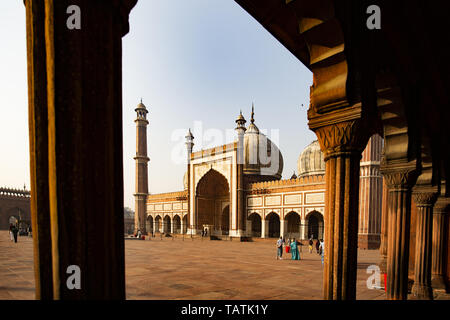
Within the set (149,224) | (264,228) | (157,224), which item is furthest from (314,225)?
(149,224)

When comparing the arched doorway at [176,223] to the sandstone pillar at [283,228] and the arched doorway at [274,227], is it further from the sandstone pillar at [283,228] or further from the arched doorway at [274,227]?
the sandstone pillar at [283,228]

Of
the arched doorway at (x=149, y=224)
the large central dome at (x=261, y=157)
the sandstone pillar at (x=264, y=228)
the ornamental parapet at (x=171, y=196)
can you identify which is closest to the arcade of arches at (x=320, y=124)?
the sandstone pillar at (x=264, y=228)

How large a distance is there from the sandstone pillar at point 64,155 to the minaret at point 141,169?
3460 centimetres

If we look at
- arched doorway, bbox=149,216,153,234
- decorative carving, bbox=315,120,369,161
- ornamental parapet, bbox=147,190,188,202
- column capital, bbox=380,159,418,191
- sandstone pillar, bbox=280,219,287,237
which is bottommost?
arched doorway, bbox=149,216,153,234

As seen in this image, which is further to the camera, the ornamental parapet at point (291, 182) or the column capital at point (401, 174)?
the ornamental parapet at point (291, 182)

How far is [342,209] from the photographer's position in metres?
2.72

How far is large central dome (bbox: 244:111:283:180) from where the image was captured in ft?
102

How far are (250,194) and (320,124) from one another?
22.5 meters

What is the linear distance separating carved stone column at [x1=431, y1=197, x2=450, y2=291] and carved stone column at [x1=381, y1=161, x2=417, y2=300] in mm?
2777

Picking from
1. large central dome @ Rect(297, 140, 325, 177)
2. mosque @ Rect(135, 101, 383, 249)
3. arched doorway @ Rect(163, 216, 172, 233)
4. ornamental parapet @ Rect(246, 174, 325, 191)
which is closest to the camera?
mosque @ Rect(135, 101, 383, 249)

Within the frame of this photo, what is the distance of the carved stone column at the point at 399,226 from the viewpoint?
3967mm

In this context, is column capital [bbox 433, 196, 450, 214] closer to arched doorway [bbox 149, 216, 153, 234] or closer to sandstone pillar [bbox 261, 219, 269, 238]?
sandstone pillar [bbox 261, 219, 269, 238]

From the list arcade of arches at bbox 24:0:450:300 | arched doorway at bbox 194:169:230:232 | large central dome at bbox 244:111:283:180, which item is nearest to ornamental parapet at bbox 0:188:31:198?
arched doorway at bbox 194:169:230:232
